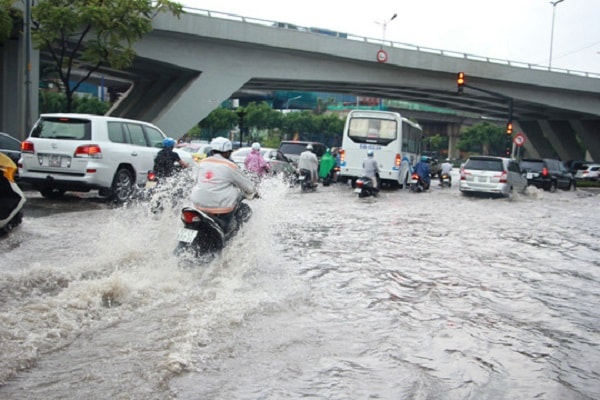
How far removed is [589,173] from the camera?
44.6 m

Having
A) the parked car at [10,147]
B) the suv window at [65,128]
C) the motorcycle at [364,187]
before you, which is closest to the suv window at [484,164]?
the motorcycle at [364,187]

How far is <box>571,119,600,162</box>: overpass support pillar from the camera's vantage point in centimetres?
5597

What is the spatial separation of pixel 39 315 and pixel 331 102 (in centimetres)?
10593

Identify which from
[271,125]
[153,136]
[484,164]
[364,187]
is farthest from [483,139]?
[153,136]

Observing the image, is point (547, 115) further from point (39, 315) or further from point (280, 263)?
point (39, 315)

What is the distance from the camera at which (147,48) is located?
31.1m

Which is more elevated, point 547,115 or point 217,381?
point 547,115

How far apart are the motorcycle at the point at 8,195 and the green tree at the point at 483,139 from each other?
8910cm

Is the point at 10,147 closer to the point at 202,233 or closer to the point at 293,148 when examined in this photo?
the point at 202,233

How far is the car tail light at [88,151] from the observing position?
1357cm

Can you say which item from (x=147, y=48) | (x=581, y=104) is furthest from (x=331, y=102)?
(x=147, y=48)

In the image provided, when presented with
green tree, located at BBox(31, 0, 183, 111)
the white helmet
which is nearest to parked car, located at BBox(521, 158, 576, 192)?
green tree, located at BBox(31, 0, 183, 111)

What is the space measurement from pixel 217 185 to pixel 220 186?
36 millimetres

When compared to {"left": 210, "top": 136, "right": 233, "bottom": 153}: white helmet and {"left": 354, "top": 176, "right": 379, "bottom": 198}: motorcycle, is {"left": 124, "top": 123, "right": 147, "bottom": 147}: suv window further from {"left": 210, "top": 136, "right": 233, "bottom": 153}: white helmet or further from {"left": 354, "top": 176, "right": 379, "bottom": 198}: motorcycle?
{"left": 354, "top": 176, "right": 379, "bottom": 198}: motorcycle
